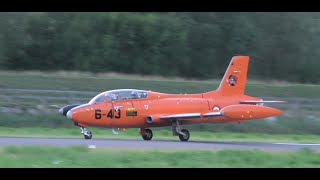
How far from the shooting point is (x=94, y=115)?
1043 inches

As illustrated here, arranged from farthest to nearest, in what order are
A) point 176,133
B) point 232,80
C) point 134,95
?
point 232,80 → point 176,133 → point 134,95

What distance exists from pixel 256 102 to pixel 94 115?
745cm

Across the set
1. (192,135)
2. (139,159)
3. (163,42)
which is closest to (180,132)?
(192,135)

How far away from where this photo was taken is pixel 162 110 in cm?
2811

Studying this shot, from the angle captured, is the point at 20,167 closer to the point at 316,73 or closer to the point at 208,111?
the point at 208,111

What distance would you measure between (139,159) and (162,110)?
10.6 metres

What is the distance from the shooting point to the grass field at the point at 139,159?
16.5m

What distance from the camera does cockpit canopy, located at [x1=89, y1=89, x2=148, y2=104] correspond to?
2708cm

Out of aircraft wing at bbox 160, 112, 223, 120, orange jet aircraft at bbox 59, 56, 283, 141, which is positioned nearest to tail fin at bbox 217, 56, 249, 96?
orange jet aircraft at bbox 59, 56, 283, 141

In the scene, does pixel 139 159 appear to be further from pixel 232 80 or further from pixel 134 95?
pixel 232 80

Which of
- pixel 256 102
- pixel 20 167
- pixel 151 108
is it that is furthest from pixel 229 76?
pixel 20 167

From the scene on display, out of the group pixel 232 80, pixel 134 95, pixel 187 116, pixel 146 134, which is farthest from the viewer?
pixel 232 80

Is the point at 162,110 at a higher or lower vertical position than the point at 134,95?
lower

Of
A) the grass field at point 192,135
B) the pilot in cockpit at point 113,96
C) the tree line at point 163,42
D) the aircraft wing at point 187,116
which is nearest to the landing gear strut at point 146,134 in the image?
the aircraft wing at point 187,116
